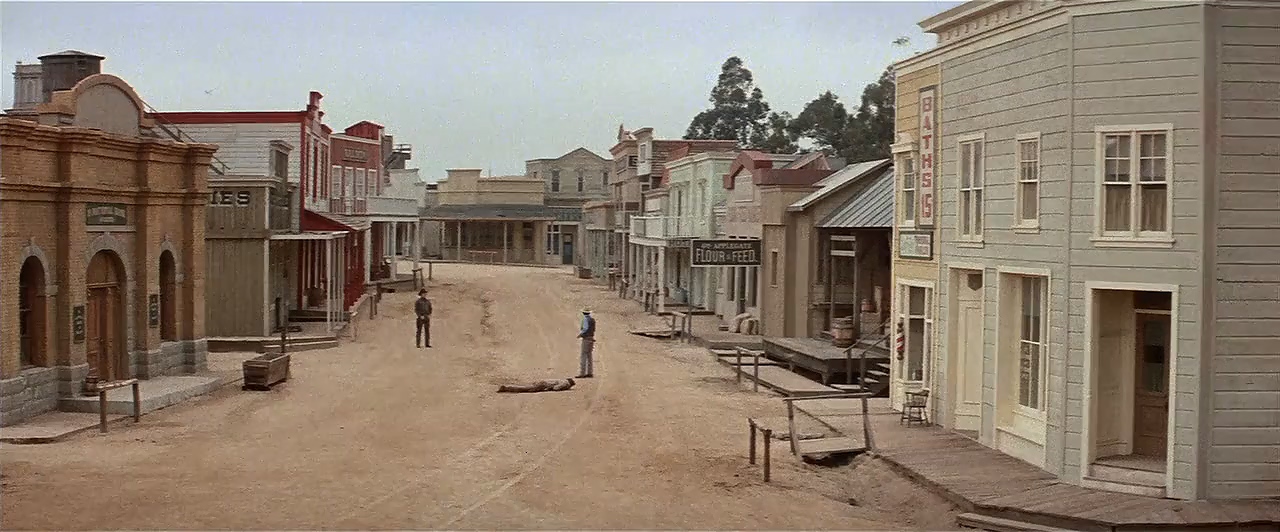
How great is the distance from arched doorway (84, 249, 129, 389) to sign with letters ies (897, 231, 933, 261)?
43.2 ft

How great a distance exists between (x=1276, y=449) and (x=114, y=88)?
63.3 feet

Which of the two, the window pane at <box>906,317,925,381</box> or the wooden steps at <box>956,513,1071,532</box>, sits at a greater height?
the window pane at <box>906,317,925,381</box>

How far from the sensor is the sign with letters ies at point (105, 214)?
72.1ft

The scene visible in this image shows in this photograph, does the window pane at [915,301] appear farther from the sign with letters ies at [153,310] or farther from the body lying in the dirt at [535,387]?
the sign with letters ies at [153,310]

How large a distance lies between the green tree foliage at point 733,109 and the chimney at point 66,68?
7351 centimetres

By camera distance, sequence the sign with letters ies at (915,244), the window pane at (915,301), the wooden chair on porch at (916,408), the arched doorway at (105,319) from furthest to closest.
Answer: the arched doorway at (105,319) < the window pane at (915,301) < the sign with letters ies at (915,244) < the wooden chair on porch at (916,408)

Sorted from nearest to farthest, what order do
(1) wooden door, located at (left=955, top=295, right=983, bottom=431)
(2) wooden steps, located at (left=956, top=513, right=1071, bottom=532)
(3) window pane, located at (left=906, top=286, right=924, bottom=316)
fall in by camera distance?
(2) wooden steps, located at (left=956, top=513, right=1071, bottom=532)
(1) wooden door, located at (left=955, top=295, right=983, bottom=431)
(3) window pane, located at (left=906, top=286, right=924, bottom=316)

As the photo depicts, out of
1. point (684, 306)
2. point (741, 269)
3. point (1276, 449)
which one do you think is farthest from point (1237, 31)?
point (684, 306)

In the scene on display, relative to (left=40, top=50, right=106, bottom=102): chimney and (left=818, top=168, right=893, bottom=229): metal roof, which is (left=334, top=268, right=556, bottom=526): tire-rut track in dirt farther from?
(left=40, top=50, right=106, bottom=102): chimney

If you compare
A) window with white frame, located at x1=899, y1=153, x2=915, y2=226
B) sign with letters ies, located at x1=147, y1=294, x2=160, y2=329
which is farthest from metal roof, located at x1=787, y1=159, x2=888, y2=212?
sign with letters ies, located at x1=147, y1=294, x2=160, y2=329

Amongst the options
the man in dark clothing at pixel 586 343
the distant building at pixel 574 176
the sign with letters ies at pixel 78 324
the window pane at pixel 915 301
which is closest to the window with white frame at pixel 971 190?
the window pane at pixel 915 301

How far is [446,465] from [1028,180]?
820cm

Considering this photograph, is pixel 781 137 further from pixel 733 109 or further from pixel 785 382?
pixel 785 382

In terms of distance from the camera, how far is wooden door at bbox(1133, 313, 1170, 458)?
15.1 meters
